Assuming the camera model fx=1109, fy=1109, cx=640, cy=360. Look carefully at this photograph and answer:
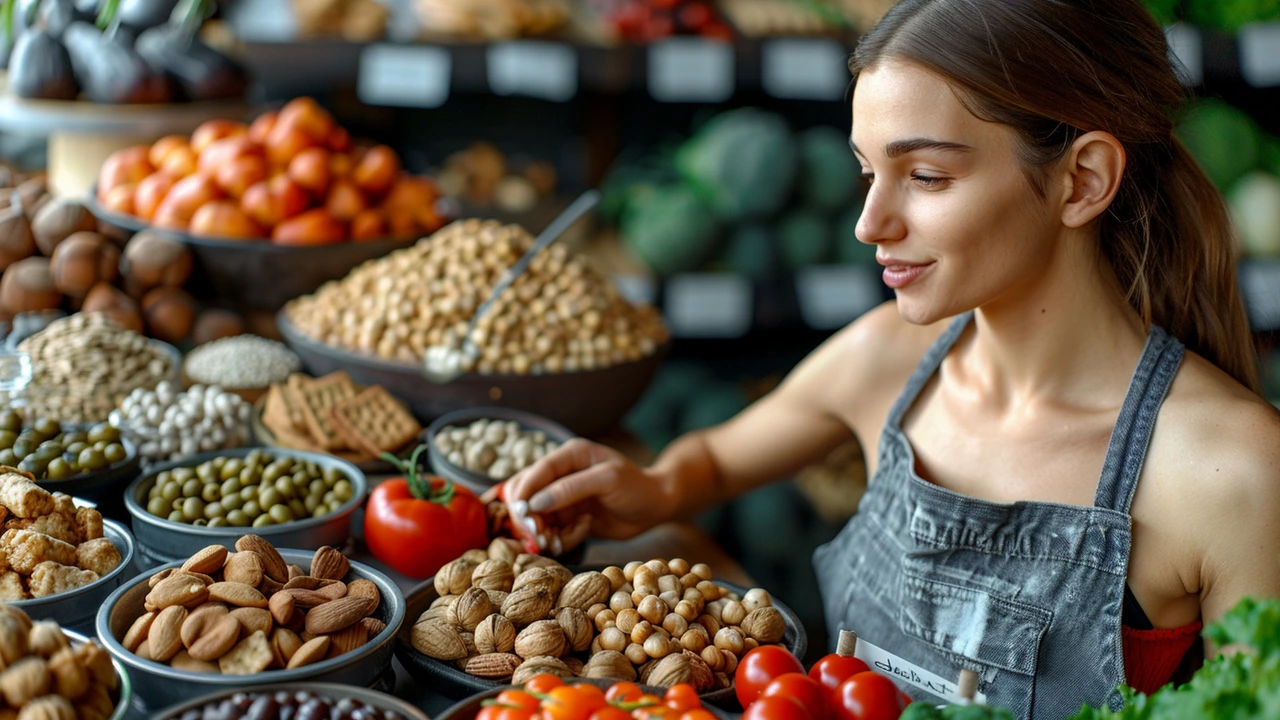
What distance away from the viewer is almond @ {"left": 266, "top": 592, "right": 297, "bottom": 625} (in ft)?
3.51

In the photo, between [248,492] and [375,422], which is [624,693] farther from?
[375,422]

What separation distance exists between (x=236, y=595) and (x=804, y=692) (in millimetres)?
554

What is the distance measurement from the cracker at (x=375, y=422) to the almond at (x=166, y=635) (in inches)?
28.2

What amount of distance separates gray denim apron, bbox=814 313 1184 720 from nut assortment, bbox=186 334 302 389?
1.15 metres

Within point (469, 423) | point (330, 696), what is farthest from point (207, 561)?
point (469, 423)

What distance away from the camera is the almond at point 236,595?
1082 mm

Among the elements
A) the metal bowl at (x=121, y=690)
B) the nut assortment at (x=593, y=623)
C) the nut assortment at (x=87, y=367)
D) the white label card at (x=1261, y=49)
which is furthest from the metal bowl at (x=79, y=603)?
the white label card at (x=1261, y=49)

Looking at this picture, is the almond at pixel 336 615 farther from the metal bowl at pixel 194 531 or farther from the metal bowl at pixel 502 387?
the metal bowl at pixel 502 387

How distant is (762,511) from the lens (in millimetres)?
3004

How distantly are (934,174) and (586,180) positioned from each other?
251 cm

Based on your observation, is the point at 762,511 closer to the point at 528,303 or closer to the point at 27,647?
the point at 528,303

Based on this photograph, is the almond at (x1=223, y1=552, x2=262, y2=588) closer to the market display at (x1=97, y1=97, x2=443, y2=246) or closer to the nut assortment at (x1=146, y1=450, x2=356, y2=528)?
the nut assortment at (x1=146, y1=450, x2=356, y2=528)

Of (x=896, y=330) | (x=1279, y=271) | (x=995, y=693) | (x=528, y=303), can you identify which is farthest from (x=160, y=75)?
(x=1279, y=271)

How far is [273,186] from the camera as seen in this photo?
90.6 inches
